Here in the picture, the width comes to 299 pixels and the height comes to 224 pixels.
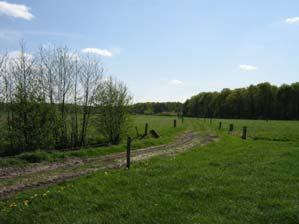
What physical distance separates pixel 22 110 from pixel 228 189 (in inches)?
528

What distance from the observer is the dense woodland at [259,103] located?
104812 mm

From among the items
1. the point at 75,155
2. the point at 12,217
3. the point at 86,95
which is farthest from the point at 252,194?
the point at 86,95

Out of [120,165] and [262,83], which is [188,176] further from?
[262,83]

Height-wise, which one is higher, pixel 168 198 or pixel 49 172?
pixel 168 198

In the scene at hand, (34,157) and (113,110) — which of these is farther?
(113,110)

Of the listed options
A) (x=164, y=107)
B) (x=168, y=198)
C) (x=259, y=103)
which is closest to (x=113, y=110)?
(x=168, y=198)

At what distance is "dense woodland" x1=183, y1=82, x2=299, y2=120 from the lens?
105 metres

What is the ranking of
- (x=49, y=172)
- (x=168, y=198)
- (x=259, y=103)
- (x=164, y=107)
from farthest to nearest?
(x=164, y=107)
(x=259, y=103)
(x=49, y=172)
(x=168, y=198)

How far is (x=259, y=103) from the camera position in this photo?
10969 cm

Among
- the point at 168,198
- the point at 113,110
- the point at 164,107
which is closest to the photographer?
the point at 168,198

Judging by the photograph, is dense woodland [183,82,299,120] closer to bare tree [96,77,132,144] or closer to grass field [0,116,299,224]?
bare tree [96,77,132,144]

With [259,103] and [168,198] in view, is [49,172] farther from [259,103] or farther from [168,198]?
[259,103]

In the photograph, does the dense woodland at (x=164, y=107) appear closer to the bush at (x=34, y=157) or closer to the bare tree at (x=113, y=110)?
the bare tree at (x=113, y=110)

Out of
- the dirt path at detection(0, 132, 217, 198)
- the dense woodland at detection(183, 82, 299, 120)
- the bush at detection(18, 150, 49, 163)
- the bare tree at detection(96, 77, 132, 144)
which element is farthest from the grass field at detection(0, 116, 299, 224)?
the dense woodland at detection(183, 82, 299, 120)
